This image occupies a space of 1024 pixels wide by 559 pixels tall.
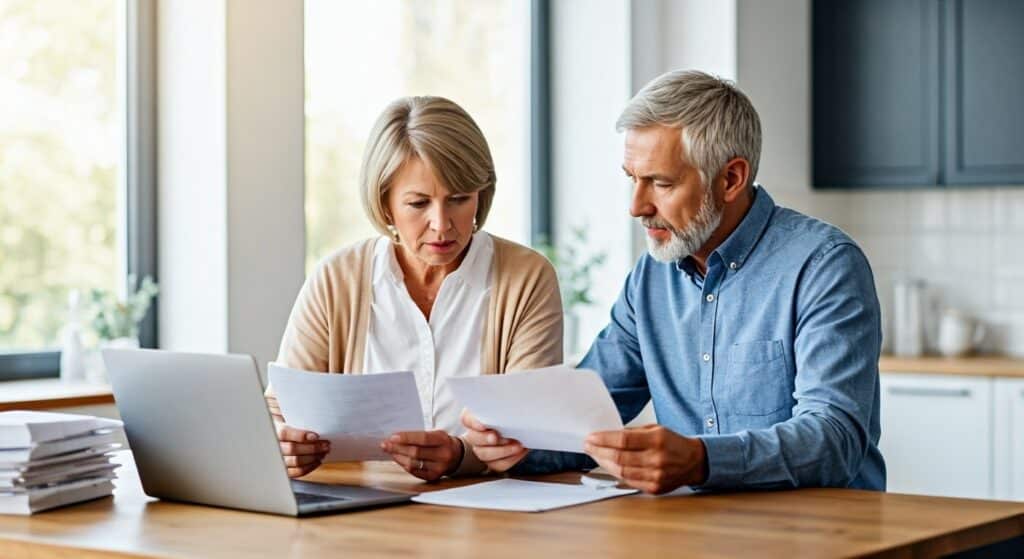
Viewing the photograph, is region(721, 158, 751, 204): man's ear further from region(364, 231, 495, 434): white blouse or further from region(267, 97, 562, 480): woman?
region(364, 231, 495, 434): white blouse

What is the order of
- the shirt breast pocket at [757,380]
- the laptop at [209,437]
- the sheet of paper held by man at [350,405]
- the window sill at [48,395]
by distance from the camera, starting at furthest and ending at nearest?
Answer: the window sill at [48,395]
the shirt breast pocket at [757,380]
the sheet of paper held by man at [350,405]
the laptop at [209,437]

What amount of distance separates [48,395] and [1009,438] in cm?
296

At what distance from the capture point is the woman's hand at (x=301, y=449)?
2.22 m

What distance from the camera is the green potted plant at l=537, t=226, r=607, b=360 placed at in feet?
16.0

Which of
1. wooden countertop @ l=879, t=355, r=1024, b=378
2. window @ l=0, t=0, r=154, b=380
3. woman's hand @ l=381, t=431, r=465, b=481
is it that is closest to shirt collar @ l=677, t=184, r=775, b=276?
woman's hand @ l=381, t=431, r=465, b=481

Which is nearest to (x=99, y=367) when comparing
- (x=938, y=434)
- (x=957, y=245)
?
(x=938, y=434)

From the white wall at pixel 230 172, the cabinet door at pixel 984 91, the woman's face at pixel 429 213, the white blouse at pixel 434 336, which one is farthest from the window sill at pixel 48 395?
the cabinet door at pixel 984 91

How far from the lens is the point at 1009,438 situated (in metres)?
4.52

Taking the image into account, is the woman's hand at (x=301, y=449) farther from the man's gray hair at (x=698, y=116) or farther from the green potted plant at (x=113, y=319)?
the green potted plant at (x=113, y=319)

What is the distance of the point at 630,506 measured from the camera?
196cm

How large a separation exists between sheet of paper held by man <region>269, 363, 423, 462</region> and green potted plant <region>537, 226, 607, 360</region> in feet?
8.73

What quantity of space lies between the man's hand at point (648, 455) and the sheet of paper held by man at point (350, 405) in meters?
0.31

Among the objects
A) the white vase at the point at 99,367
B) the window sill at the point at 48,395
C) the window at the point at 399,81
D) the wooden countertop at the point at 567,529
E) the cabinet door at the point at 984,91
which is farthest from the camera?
the cabinet door at the point at 984,91

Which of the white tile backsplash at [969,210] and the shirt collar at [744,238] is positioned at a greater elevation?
the white tile backsplash at [969,210]
